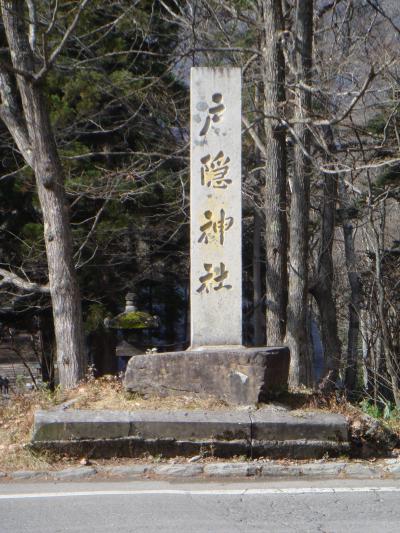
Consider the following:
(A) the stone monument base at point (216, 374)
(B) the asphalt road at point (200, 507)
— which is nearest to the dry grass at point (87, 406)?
(A) the stone monument base at point (216, 374)

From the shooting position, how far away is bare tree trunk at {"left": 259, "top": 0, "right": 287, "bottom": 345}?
49.4ft

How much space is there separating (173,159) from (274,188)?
12.1 ft

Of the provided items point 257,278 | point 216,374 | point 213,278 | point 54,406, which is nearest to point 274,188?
point 213,278

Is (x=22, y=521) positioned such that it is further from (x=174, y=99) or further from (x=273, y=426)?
(x=174, y=99)

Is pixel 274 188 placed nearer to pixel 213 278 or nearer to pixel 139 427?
pixel 213 278

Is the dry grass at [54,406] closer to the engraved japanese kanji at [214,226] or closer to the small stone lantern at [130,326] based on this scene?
the engraved japanese kanji at [214,226]

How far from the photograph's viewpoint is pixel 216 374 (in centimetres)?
798

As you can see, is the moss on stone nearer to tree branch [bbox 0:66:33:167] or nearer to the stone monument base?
tree branch [bbox 0:66:33:167]

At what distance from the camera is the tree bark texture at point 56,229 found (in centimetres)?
1251

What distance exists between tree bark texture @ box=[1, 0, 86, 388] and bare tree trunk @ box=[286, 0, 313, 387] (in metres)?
4.41

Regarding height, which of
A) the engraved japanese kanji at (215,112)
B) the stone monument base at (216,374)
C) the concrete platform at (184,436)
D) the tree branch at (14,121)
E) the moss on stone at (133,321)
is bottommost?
Result: the concrete platform at (184,436)

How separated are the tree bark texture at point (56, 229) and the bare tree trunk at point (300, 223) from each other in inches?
174

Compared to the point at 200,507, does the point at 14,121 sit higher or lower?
higher

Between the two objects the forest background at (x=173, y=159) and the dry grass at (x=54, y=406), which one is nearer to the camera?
the dry grass at (x=54, y=406)
